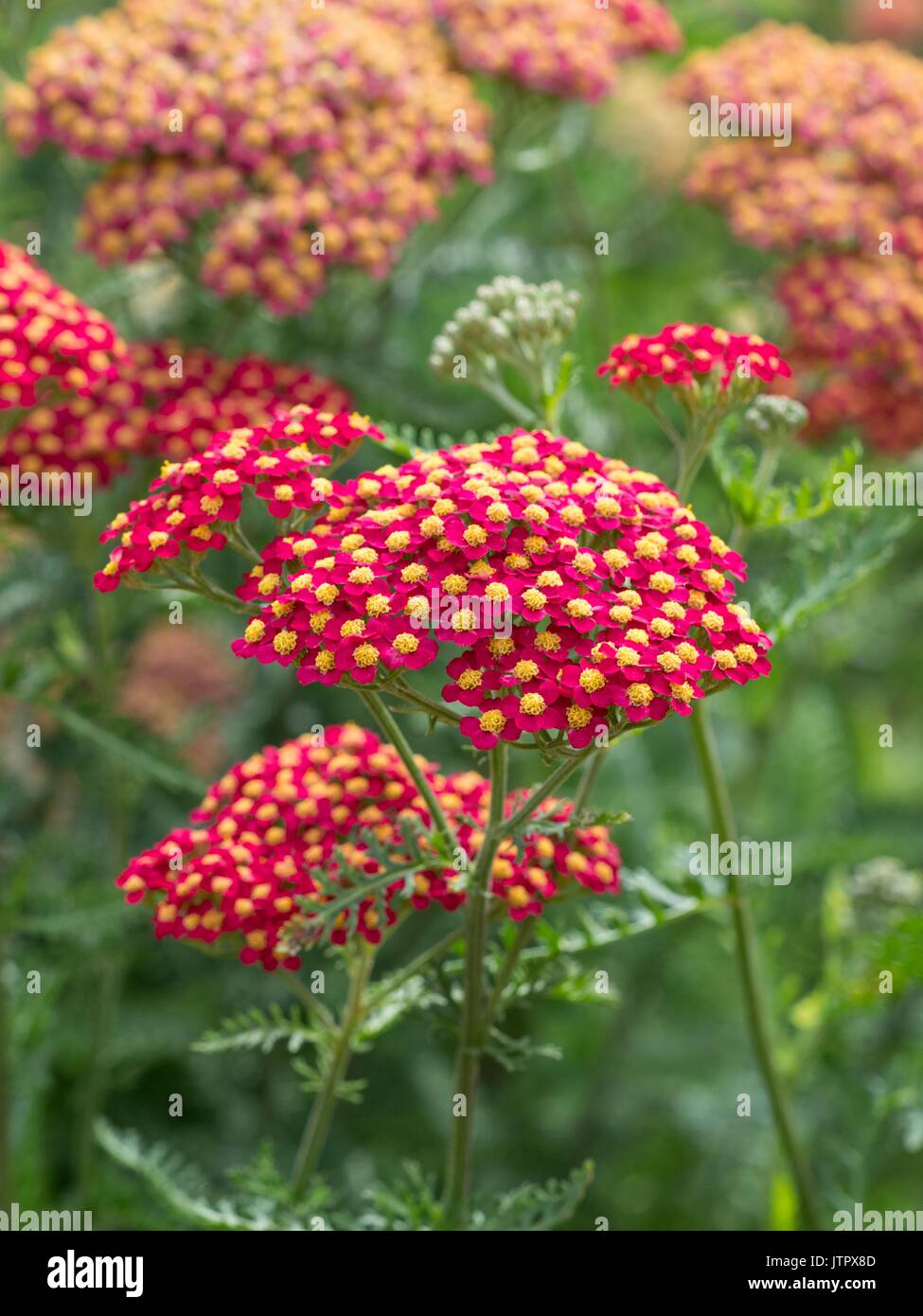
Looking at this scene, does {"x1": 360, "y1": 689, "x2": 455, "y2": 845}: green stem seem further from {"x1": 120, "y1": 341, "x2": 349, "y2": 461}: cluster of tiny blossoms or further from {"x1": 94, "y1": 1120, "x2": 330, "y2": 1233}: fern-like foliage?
{"x1": 120, "y1": 341, "x2": 349, "y2": 461}: cluster of tiny blossoms

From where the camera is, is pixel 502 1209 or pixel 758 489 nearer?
pixel 502 1209

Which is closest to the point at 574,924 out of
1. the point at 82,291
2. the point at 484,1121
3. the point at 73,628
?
the point at 484,1121

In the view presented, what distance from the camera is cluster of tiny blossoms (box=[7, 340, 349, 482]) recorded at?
2.40 meters

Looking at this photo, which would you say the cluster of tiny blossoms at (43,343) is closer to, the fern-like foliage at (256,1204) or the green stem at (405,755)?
the green stem at (405,755)

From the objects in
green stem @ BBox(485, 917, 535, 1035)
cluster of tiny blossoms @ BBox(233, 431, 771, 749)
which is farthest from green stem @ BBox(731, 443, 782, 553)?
green stem @ BBox(485, 917, 535, 1035)

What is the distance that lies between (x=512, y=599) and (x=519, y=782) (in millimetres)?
2189

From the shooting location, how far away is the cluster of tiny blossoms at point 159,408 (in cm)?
240

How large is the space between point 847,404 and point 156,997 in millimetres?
1889

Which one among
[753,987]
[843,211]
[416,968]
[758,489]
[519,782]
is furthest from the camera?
[519,782]

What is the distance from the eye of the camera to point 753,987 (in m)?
2.13

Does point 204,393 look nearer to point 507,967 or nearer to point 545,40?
point 545,40

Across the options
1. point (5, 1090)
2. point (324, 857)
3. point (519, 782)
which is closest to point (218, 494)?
point (324, 857)
